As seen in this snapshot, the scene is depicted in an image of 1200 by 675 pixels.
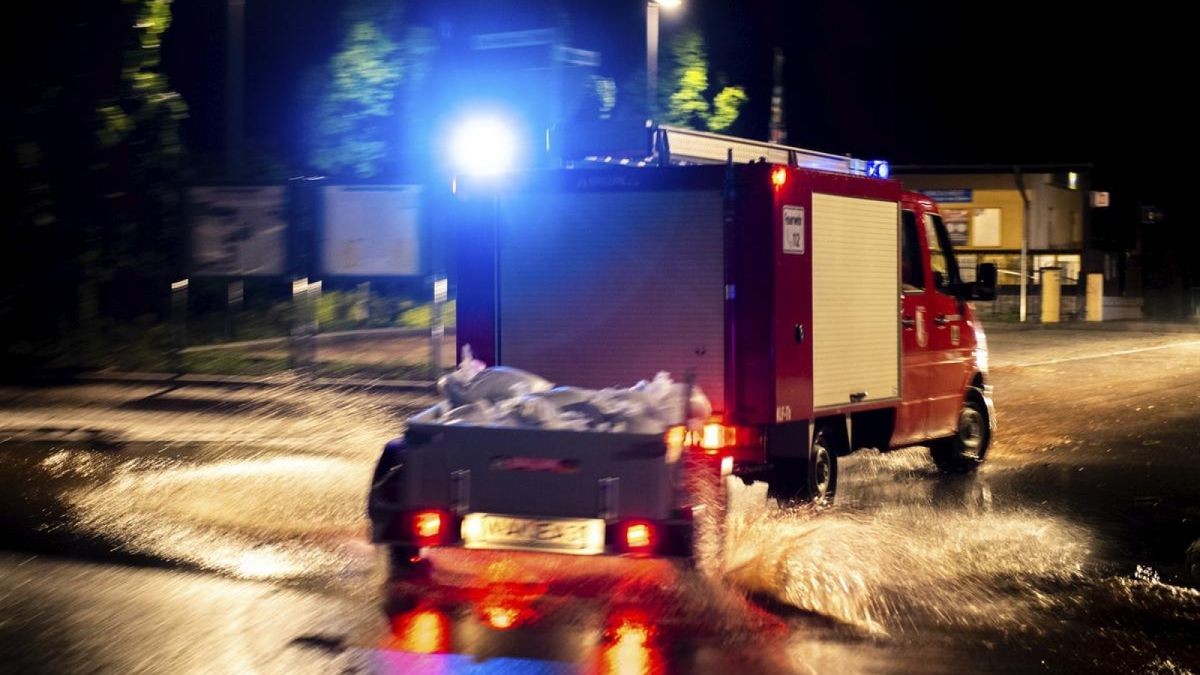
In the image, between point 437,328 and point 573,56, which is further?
point 573,56

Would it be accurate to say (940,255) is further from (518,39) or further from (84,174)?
(84,174)

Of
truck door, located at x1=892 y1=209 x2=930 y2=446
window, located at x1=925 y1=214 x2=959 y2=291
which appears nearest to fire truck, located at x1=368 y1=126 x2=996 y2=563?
truck door, located at x1=892 y1=209 x2=930 y2=446

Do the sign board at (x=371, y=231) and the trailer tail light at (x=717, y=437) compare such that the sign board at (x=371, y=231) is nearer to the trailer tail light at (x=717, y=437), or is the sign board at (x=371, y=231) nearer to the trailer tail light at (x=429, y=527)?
the trailer tail light at (x=717, y=437)

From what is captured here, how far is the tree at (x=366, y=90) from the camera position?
29.0 metres

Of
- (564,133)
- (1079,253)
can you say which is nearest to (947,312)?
(564,133)

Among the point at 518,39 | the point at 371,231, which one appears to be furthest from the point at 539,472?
the point at 518,39

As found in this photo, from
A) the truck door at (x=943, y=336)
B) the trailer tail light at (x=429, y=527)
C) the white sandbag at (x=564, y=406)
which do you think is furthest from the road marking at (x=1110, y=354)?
the trailer tail light at (x=429, y=527)

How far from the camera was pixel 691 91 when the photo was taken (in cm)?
2912

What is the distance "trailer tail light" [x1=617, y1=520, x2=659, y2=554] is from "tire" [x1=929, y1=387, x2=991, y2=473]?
5.88 meters

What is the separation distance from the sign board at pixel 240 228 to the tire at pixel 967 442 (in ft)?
38.2

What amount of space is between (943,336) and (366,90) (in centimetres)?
1852

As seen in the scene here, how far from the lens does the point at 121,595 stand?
27.2ft

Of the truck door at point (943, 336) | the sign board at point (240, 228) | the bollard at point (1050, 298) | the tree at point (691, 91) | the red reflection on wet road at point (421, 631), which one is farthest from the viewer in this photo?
the bollard at point (1050, 298)

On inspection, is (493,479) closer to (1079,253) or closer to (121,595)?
(121,595)
